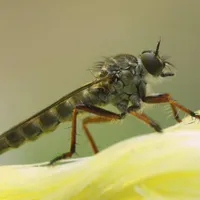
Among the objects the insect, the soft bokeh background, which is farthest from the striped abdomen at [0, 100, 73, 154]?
the soft bokeh background

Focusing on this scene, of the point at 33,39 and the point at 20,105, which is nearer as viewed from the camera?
the point at 20,105

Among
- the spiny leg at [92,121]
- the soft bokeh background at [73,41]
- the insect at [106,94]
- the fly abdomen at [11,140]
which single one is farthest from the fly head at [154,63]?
the soft bokeh background at [73,41]

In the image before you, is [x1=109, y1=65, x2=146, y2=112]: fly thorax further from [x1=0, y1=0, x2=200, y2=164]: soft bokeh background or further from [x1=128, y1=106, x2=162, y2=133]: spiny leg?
[x1=0, y1=0, x2=200, y2=164]: soft bokeh background

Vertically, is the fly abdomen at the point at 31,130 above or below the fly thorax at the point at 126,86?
below

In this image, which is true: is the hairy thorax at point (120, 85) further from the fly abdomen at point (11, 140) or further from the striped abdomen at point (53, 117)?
the fly abdomen at point (11, 140)

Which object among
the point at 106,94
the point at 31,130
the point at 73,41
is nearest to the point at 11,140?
the point at 31,130

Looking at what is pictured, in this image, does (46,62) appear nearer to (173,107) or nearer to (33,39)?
(33,39)

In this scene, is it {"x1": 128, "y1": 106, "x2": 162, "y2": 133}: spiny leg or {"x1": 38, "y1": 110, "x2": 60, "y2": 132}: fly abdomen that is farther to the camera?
{"x1": 38, "y1": 110, "x2": 60, "y2": 132}: fly abdomen

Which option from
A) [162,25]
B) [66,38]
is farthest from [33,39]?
[162,25]
